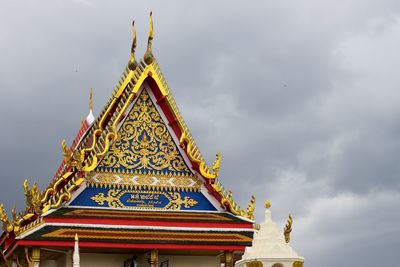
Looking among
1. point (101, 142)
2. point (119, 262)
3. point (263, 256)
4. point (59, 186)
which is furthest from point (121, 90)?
point (263, 256)

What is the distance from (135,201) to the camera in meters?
23.0

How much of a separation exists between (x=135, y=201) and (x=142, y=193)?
11.6 inches

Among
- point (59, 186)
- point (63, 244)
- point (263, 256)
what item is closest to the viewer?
point (263, 256)

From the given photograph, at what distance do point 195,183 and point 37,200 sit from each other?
438 centimetres

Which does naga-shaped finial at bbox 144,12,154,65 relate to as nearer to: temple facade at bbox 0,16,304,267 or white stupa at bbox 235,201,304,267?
temple facade at bbox 0,16,304,267

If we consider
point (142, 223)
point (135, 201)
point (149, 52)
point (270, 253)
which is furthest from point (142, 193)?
point (270, 253)

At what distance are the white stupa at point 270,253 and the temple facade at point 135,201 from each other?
7043 millimetres

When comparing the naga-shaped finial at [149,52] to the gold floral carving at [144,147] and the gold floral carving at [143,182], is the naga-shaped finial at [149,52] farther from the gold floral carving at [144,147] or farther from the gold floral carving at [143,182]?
the gold floral carving at [143,182]

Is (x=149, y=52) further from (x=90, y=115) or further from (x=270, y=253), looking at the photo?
(x=270, y=253)

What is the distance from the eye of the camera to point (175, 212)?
2305cm


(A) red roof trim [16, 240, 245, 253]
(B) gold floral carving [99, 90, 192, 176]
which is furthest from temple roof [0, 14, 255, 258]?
(A) red roof trim [16, 240, 245, 253]

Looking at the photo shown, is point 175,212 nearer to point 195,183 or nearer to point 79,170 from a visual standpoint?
point 195,183

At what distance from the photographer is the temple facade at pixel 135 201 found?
71.0 feet

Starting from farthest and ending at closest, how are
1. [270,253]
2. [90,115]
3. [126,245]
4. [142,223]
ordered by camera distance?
[90,115], [142,223], [126,245], [270,253]
